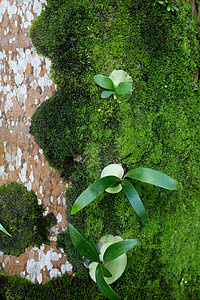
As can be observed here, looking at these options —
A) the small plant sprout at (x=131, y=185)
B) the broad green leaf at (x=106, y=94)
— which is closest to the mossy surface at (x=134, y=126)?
the broad green leaf at (x=106, y=94)

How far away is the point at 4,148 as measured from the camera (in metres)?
1.27

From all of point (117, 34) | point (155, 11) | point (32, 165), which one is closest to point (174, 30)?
point (155, 11)

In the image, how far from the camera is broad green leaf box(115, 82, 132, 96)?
1.15m

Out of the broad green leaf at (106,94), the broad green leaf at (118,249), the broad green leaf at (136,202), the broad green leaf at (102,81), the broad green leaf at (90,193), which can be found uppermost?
the broad green leaf at (102,81)

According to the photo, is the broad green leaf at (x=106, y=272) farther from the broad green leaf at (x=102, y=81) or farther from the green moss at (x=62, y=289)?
the broad green leaf at (x=102, y=81)

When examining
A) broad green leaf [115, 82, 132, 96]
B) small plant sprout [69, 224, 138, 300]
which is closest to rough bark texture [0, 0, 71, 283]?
small plant sprout [69, 224, 138, 300]

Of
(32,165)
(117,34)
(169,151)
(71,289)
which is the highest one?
(117,34)

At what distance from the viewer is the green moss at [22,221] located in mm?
1188

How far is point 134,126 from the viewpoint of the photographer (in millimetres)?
1230

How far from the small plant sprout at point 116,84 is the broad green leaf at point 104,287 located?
81cm

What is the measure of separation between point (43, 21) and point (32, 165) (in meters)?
0.75

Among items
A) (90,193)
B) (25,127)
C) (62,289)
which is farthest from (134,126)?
(62,289)

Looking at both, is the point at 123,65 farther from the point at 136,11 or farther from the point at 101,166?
the point at 101,166

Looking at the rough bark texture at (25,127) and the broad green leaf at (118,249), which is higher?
the rough bark texture at (25,127)
